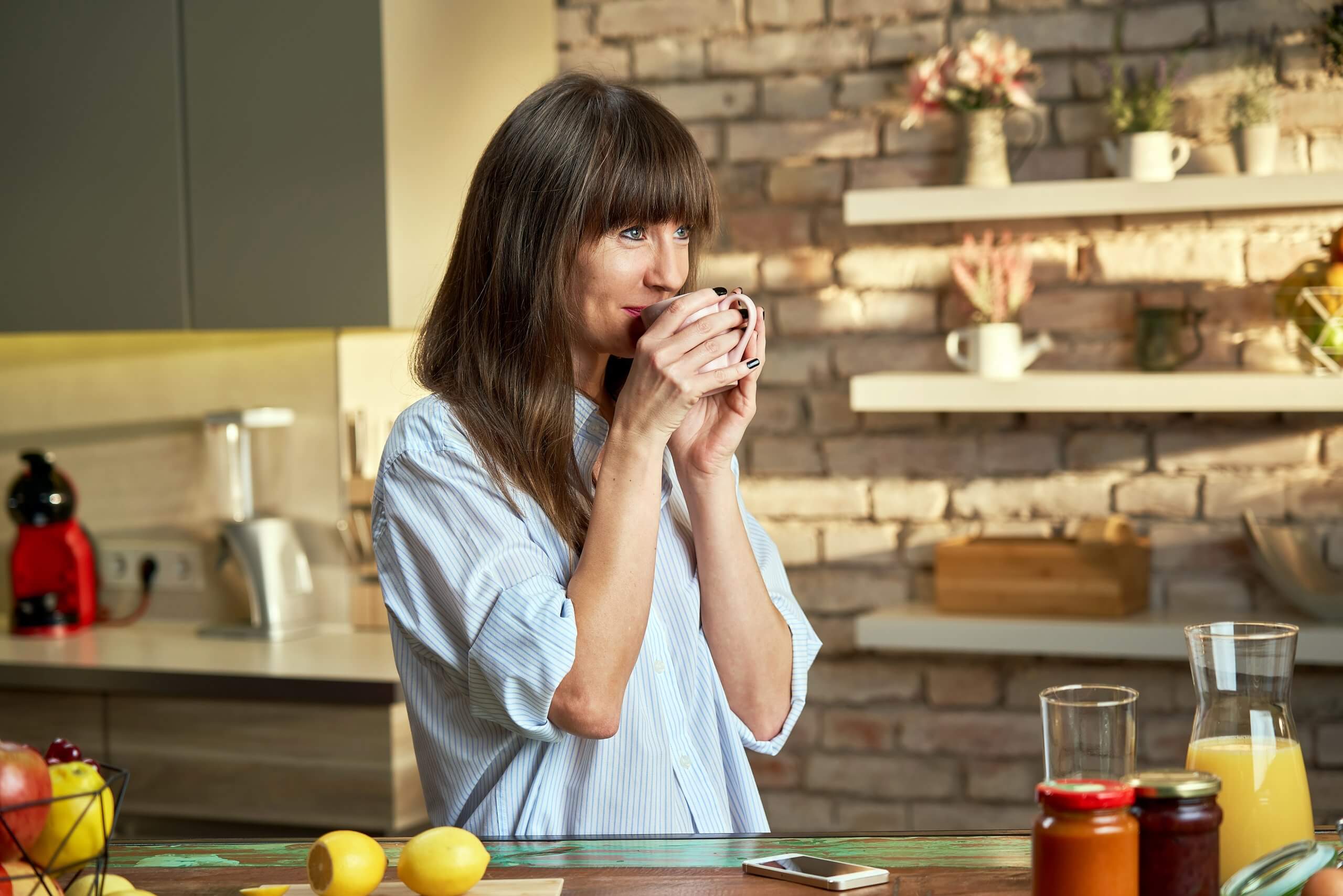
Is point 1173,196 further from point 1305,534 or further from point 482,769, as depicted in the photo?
point 482,769

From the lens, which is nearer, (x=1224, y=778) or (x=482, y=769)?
(x=1224, y=778)

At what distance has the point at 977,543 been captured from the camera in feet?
8.23

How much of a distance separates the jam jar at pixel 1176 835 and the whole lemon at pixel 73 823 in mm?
590

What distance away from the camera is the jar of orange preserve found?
30.6 inches

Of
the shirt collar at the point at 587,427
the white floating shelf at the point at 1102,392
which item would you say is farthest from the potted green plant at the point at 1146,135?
the shirt collar at the point at 587,427

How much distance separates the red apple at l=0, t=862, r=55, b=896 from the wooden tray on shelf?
189cm

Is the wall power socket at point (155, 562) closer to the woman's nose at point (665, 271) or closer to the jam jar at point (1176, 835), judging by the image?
the woman's nose at point (665, 271)

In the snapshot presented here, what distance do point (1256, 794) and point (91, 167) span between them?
8.27 ft

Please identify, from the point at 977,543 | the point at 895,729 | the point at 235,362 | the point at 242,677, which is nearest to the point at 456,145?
the point at 235,362

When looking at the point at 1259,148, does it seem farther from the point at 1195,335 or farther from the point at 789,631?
the point at 789,631

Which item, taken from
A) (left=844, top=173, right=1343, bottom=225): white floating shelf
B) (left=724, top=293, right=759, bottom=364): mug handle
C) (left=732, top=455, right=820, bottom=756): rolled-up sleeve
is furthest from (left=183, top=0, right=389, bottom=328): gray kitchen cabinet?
(left=724, top=293, right=759, bottom=364): mug handle

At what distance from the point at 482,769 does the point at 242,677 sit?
1.30 metres

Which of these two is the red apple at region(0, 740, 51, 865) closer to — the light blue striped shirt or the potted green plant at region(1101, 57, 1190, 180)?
the light blue striped shirt

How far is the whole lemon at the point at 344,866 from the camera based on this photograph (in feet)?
3.01
